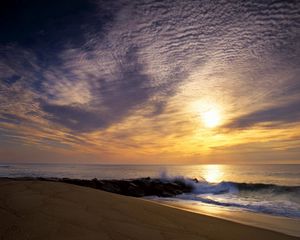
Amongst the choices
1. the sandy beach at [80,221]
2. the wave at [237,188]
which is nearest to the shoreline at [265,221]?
the sandy beach at [80,221]

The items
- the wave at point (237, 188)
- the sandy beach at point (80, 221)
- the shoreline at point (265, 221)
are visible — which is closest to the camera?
the sandy beach at point (80, 221)

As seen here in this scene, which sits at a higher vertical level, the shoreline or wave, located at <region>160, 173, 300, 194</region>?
wave, located at <region>160, 173, 300, 194</region>

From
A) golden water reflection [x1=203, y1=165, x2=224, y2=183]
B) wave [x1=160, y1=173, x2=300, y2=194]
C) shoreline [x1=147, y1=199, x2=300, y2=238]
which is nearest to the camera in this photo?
shoreline [x1=147, y1=199, x2=300, y2=238]

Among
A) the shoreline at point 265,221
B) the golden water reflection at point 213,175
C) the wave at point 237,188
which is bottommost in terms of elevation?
the shoreline at point 265,221

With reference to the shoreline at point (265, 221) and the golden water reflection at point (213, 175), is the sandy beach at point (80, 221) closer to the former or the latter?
the shoreline at point (265, 221)

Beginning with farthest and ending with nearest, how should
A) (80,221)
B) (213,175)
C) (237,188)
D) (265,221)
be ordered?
(213,175), (237,188), (265,221), (80,221)

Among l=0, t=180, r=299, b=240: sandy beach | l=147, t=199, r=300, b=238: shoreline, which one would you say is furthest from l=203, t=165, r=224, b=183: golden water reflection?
l=0, t=180, r=299, b=240: sandy beach

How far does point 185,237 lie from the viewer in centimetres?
348

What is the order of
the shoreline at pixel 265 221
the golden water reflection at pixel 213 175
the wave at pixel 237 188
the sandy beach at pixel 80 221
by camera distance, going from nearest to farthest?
the sandy beach at pixel 80 221 → the shoreline at pixel 265 221 → the wave at pixel 237 188 → the golden water reflection at pixel 213 175

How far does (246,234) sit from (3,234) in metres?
4.74

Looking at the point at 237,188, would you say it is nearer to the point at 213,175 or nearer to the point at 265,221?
the point at 265,221

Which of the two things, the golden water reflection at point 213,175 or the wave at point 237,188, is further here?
the golden water reflection at point 213,175

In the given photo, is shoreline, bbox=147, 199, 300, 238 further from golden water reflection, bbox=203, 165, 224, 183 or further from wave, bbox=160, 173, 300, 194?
golden water reflection, bbox=203, 165, 224, 183

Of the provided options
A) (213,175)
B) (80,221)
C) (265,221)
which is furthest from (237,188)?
(213,175)
